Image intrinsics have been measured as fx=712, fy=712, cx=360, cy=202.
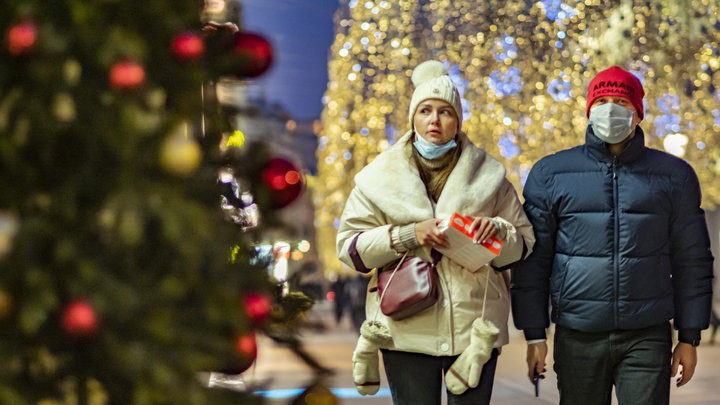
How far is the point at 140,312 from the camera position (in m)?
1.13

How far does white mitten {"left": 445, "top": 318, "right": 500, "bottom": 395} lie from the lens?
237 centimetres

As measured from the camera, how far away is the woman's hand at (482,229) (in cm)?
234

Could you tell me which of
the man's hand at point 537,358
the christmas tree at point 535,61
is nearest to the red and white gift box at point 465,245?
the man's hand at point 537,358

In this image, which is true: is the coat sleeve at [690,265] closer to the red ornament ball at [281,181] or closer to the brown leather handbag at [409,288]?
the brown leather handbag at [409,288]

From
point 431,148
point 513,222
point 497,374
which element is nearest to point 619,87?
point 513,222

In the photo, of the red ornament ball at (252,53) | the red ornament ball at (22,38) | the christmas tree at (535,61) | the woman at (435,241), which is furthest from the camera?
the christmas tree at (535,61)

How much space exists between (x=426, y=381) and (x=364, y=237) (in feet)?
1.80

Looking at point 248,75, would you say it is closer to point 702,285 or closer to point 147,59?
point 147,59

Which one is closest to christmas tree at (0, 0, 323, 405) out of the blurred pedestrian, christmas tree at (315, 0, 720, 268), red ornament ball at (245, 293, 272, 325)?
red ornament ball at (245, 293, 272, 325)

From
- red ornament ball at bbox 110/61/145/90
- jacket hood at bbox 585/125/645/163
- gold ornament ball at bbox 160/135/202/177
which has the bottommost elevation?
jacket hood at bbox 585/125/645/163

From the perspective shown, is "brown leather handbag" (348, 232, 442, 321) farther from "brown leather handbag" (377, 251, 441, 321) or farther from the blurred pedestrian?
the blurred pedestrian

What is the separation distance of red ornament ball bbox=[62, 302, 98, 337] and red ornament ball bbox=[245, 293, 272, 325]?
0.31m

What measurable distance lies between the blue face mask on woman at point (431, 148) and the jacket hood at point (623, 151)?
630mm

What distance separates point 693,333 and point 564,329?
50 centimetres
